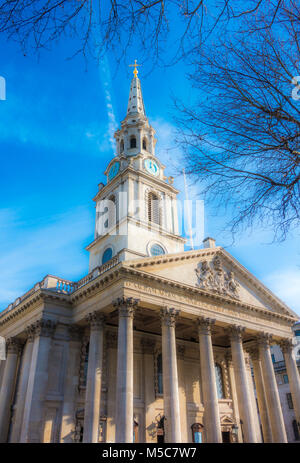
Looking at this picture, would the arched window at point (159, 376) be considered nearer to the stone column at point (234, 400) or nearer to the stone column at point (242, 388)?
the stone column at point (242, 388)

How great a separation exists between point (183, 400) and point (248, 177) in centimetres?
2272

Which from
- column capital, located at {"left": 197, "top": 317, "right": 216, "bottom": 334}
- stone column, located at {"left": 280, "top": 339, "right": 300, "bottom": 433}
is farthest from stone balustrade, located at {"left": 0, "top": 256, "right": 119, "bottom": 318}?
stone column, located at {"left": 280, "top": 339, "right": 300, "bottom": 433}

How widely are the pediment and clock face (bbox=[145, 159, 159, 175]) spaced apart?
1409cm

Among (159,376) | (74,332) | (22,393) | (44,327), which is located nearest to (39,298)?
(44,327)

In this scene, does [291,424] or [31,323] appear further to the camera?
[291,424]

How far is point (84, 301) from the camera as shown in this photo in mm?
24109

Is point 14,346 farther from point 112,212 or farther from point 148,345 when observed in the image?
point 112,212

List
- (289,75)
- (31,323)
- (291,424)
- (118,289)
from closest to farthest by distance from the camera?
(289,75)
(118,289)
(31,323)
(291,424)

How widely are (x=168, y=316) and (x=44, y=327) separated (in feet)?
26.2

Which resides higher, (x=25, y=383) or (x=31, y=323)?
(x=31, y=323)

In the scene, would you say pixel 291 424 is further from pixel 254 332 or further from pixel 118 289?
pixel 118 289

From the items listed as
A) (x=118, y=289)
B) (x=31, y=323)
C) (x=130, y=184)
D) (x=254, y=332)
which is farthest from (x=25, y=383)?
(x=130, y=184)

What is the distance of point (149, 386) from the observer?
2552 centimetres

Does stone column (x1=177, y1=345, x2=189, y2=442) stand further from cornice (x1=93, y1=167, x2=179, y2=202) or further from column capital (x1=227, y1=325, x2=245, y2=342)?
cornice (x1=93, y1=167, x2=179, y2=202)
